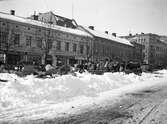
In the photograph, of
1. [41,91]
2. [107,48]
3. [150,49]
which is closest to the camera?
[41,91]

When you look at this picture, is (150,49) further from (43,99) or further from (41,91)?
(43,99)

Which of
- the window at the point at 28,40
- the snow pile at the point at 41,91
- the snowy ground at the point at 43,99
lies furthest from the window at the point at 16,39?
the snowy ground at the point at 43,99

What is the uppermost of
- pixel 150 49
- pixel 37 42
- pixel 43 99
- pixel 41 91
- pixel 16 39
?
pixel 150 49

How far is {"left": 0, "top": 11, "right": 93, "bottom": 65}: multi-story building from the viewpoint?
28.4m

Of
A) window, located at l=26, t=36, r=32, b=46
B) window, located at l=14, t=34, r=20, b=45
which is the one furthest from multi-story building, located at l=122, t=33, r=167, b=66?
window, located at l=14, t=34, r=20, b=45

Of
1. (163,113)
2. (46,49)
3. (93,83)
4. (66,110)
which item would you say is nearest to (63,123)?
(66,110)

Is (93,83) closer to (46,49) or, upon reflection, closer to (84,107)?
(84,107)

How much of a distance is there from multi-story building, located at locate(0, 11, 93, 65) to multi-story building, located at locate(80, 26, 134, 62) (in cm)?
347

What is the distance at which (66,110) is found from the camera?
20.5 feet

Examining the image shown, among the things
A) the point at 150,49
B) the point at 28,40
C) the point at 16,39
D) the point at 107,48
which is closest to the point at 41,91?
the point at 16,39

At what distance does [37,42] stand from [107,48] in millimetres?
19765

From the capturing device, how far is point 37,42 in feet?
106

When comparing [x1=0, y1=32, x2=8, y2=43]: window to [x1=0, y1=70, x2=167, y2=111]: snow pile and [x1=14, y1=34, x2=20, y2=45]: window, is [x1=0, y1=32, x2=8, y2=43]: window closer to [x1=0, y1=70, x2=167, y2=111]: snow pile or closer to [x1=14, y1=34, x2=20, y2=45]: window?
[x1=14, y1=34, x2=20, y2=45]: window

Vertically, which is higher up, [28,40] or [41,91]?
[28,40]
